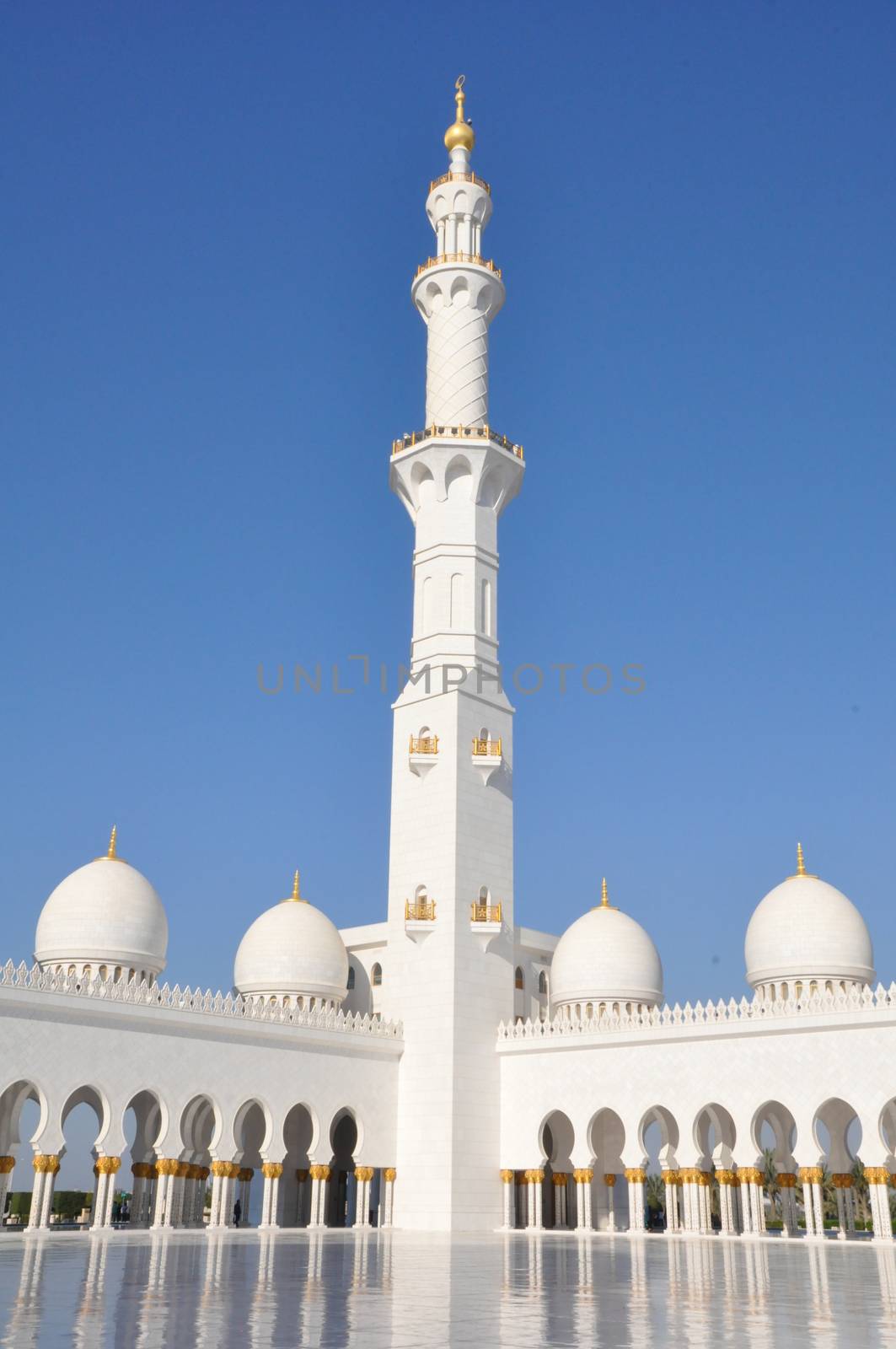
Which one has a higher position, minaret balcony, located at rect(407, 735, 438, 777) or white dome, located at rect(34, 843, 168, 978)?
minaret balcony, located at rect(407, 735, 438, 777)

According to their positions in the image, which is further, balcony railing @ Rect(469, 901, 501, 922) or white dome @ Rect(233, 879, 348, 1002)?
white dome @ Rect(233, 879, 348, 1002)

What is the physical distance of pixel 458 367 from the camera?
3391 cm

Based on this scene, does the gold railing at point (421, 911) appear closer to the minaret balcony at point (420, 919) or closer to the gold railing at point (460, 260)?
the minaret balcony at point (420, 919)

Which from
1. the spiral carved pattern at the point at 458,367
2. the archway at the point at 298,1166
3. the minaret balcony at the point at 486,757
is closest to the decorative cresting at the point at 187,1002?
the archway at the point at 298,1166

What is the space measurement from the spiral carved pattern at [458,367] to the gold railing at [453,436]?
289 millimetres

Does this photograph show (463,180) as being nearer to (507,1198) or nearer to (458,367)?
(458,367)

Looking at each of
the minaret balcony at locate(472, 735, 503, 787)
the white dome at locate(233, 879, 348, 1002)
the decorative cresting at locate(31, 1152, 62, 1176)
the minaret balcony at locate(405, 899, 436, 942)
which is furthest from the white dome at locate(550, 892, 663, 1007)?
the decorative cresting at locate(31, 1152, 62, 1176)

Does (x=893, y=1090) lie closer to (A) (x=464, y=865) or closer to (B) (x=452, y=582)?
(A) (x=464, y=865)

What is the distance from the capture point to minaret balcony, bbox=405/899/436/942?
30.1m

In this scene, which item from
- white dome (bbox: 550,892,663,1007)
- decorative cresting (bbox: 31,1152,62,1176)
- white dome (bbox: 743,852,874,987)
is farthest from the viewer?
white dome (bbox: 550,892,663,1007)

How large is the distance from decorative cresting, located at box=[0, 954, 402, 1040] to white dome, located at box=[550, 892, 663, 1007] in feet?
15.5

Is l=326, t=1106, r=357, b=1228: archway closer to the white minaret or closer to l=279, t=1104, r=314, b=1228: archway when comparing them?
l=279, t=1104, r=314, b=1228: archway

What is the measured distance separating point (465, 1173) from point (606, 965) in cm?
628

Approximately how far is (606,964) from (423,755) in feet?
22.6
